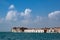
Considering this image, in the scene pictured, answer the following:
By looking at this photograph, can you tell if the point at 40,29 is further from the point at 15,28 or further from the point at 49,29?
the point at 15,28

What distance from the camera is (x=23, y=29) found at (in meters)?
155

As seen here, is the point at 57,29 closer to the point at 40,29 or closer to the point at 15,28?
the point at 40,29

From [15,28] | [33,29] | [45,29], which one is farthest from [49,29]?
[15,28]

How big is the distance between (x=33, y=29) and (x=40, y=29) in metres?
7.13

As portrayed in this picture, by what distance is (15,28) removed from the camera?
153 meters

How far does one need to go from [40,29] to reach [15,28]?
20.9 meters

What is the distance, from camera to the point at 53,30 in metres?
140

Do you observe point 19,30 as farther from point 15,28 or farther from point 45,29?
point 45,29

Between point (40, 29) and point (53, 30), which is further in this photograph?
point (40, 29)

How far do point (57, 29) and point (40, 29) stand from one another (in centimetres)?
1498

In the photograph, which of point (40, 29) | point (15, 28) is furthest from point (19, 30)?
point (40, 29)

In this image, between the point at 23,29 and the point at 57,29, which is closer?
the point at 57,29

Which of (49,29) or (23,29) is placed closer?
(49,29)

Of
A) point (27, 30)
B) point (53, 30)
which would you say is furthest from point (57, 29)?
point (27, 30)
